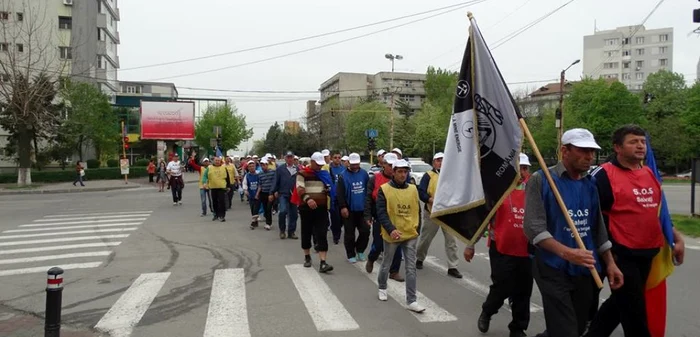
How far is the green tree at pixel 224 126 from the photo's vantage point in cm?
7762

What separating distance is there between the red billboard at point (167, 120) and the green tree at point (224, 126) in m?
17.5

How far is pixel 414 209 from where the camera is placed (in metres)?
6.59

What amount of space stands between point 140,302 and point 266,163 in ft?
23.3

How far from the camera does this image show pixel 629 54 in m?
106

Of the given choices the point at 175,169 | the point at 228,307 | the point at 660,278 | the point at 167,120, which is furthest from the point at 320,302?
the point at 167,120

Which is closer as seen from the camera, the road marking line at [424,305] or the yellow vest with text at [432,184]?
the road marking line at [424,305]

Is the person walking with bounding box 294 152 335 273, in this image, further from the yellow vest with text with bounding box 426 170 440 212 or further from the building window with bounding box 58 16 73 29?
the building window with bounding box 58 16 73 29

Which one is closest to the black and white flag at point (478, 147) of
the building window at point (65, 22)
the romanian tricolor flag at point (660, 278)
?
the romanian tricolor flag at point (660, 278)

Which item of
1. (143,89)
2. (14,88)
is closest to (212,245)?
(14,88)

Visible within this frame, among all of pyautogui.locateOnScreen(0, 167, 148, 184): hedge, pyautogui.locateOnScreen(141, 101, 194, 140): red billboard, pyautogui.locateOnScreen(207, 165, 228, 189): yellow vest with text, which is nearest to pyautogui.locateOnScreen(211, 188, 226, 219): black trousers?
pyautogui.locateOnScreen(207, 165, 228, 189): yellow vest with text

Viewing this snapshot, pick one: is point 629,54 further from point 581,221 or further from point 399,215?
point 581,221

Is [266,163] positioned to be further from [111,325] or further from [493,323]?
[493,323]

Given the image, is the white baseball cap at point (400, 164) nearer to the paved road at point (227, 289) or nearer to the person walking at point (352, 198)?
the paved road at point (227, 289)

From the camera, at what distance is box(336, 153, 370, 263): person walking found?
29.1 feet
